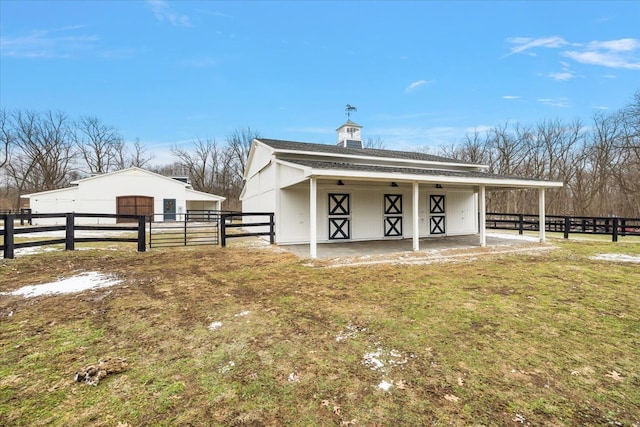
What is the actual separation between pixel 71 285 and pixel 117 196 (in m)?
19.9

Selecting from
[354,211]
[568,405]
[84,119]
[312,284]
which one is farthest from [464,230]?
[84,119]

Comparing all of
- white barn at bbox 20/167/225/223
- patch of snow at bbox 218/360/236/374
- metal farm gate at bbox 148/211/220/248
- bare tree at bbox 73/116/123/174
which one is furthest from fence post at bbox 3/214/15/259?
bare tree at bbox 73/116/123/174

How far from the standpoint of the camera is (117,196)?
21.9 m

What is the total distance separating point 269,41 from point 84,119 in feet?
93.8

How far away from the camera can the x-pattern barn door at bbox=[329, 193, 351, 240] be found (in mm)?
11588

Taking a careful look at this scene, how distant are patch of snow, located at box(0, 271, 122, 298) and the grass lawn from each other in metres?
0.27

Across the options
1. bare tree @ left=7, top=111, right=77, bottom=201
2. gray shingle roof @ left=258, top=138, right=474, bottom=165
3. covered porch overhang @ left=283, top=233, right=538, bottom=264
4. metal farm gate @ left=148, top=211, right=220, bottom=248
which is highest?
bare tree @ left=7, top=111, right=77, bottom=201

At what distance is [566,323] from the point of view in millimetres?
3719

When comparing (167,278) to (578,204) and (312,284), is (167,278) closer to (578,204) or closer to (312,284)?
(312,284)

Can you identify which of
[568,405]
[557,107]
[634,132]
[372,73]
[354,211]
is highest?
[372,73]

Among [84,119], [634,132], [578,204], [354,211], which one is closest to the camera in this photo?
[354,211]

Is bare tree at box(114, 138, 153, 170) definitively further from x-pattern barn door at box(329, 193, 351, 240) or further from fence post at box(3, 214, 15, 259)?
x-pattern barn door at box(329, 193, 351, 240)

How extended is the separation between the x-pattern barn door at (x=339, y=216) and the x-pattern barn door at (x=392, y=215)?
1790mm

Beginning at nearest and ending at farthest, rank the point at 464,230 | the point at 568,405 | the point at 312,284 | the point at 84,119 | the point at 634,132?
the point at 568,405 < the point at 312,284 < the point at 464,230 < the point at 634,132 < the point at 84,119
